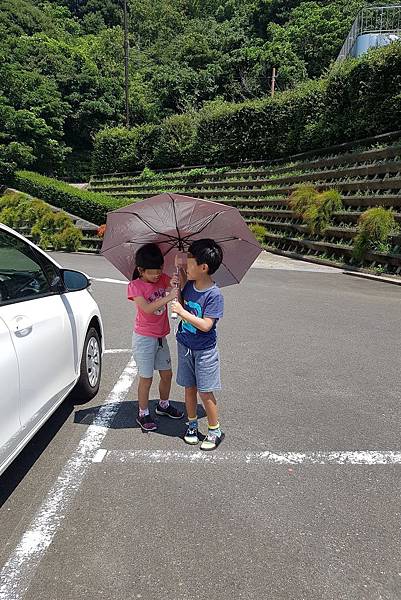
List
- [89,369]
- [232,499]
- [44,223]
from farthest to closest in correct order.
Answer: [44,223] → [89,369] → [232,499]

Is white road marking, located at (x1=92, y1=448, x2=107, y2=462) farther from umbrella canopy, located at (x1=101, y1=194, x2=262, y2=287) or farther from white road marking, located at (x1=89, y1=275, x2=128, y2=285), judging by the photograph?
white road marking, located at (x1=89, y1=275, x2=128, y2=285)

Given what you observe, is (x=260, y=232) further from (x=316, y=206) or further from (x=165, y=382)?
(x=165, y=382)

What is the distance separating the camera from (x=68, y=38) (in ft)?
200

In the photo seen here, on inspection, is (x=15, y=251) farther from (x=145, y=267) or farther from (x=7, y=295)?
(x=145, y=267)

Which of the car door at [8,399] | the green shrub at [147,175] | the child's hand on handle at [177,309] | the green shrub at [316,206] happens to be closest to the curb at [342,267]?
the green shrub at [316,206]

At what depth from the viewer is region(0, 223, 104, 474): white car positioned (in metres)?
2.65

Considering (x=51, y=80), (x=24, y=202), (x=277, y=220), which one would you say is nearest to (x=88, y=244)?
(x=24, y=202)

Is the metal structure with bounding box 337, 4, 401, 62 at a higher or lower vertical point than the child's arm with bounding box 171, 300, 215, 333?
higher

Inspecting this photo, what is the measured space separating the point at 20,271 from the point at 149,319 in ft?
3.12

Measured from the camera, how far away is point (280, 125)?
20.4m

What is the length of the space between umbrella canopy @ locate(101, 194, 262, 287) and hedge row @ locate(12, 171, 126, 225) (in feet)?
52.5

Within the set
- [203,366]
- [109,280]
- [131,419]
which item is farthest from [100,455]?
[109,280]

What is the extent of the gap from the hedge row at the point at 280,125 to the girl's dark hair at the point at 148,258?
509 inches

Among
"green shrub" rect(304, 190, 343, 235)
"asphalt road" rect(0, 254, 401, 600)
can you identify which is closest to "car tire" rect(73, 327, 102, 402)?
"asphalt road" rect(0, 254, 401, 600)
